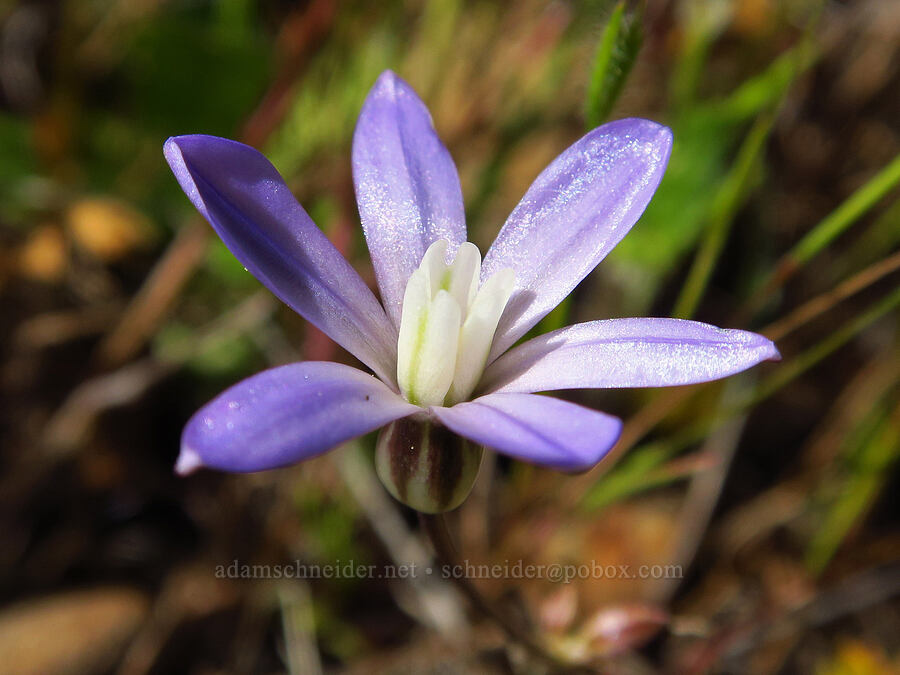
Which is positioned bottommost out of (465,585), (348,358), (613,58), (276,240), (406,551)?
(406,551)

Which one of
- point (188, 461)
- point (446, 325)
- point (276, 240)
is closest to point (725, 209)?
point (446, 325)

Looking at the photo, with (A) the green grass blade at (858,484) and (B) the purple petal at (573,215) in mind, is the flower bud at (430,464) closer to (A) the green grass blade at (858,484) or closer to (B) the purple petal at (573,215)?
(B) the purple petal at (573,215)

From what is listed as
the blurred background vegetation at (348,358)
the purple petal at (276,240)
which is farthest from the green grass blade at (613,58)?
the purple petal at (276,240)

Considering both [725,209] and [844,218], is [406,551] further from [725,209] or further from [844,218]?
[844,218]

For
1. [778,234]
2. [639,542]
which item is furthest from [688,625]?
[778,234]

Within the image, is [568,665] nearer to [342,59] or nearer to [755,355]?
[755,355]

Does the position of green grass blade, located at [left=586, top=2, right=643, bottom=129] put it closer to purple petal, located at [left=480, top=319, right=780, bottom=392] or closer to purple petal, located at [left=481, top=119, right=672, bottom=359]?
purple petal, located at [left=481, top=119, right=672, bottom=359]

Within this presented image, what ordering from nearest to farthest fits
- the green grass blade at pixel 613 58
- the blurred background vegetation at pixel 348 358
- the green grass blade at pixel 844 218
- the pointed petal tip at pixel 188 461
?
the pointed petal tip at pixel 188 461, the green grass blade at pixel 613 58, the green grass blade at pixel 844 218, the blurred background vegetation at pixel 348 358
